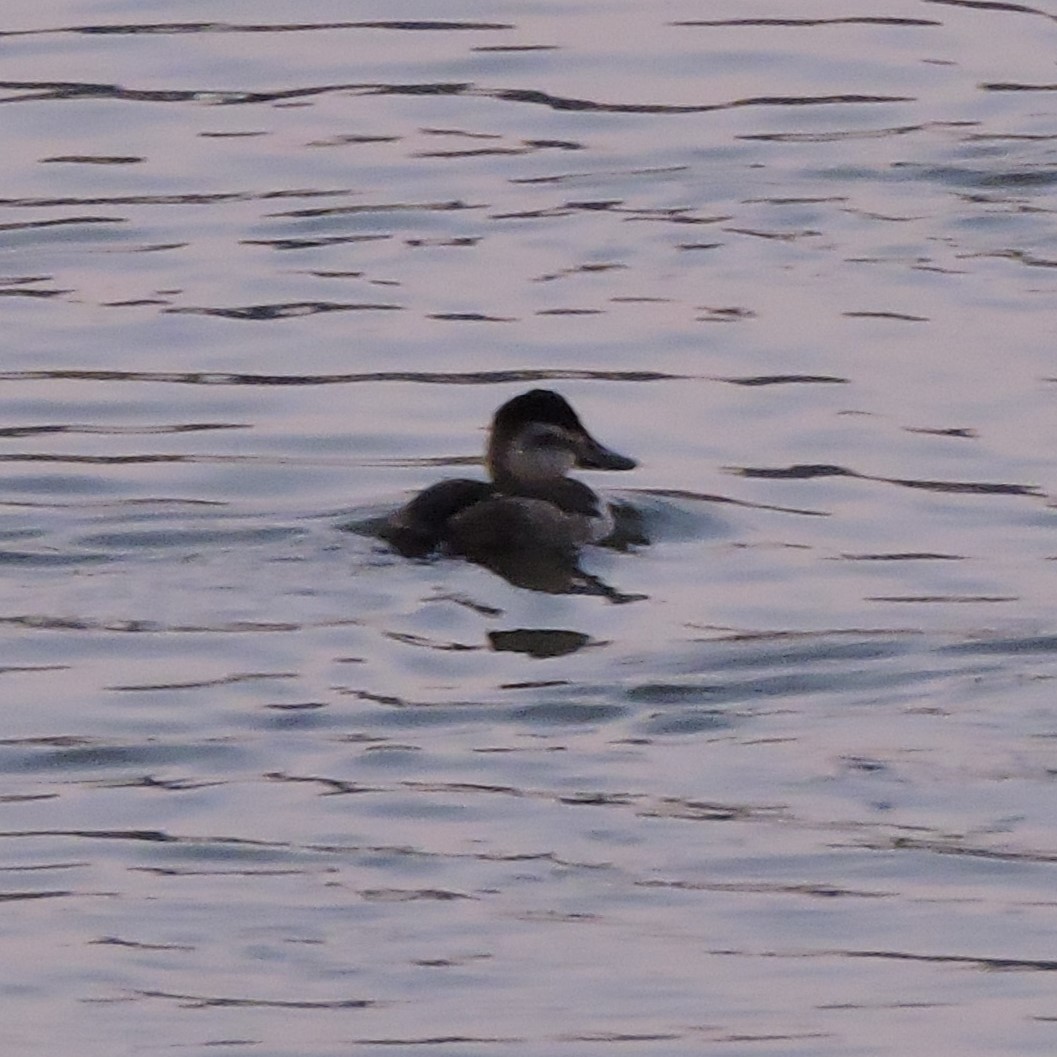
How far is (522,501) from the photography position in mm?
11828

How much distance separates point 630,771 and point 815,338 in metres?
5.56

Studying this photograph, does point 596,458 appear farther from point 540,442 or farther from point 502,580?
point 502,580

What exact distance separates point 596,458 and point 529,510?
32.9 inches

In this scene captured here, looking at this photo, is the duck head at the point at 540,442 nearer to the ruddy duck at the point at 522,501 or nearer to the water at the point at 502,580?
the ruddy duck at the point at 522,501

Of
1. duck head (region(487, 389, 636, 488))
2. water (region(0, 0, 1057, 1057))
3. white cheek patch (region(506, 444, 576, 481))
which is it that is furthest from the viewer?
duck head (region(487, 389, 636, 488))

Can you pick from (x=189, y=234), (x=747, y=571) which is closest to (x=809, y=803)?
(x=747, y=571)

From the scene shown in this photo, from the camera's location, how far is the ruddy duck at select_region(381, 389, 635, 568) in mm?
11578

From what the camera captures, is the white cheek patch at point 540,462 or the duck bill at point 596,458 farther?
the duck bill at point 596,458

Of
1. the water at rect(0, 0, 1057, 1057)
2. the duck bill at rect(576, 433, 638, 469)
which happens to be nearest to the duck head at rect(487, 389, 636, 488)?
the duck bill at rect(576, 433, 638, 469)

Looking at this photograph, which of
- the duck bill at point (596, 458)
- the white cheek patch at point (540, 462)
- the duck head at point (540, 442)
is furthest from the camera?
the duck bill at point (596, 458)

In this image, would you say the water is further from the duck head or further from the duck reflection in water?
the duck head

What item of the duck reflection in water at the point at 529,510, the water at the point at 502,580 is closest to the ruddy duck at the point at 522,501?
the duck reflection in water at the point at 529,510

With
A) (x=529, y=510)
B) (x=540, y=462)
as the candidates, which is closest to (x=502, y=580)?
(x=529, y=510)

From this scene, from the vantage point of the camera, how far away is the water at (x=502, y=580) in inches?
316
